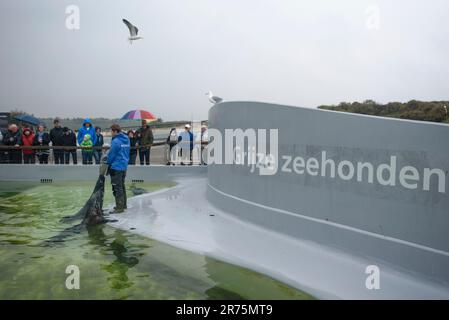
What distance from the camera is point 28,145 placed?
16.4m

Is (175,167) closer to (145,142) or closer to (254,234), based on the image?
(145,142)

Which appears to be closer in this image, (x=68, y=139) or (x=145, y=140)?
(x=145, y=140)

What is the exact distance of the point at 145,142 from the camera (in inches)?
624

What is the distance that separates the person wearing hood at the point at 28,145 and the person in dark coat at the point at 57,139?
0.76 m

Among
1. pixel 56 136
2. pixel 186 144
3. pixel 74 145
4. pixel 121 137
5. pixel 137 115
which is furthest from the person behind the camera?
pixel 137 115

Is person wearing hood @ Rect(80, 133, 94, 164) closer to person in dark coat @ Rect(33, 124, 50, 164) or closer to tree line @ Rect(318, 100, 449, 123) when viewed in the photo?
person in dark coat @ Rect(33, 124, 50, 164)

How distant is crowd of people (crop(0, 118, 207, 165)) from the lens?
52.0 feet

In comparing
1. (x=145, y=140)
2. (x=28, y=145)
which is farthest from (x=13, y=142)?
(x=145, y=140)

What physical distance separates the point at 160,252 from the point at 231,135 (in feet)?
10.9

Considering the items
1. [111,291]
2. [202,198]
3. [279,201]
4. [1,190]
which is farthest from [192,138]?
[111,291]

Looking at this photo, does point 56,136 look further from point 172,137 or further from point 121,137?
point 121,137

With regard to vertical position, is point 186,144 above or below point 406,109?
below

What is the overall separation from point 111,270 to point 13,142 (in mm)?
12239

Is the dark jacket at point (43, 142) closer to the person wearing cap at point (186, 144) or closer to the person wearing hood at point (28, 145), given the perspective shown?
the person wearing hood at point (28, 145)
